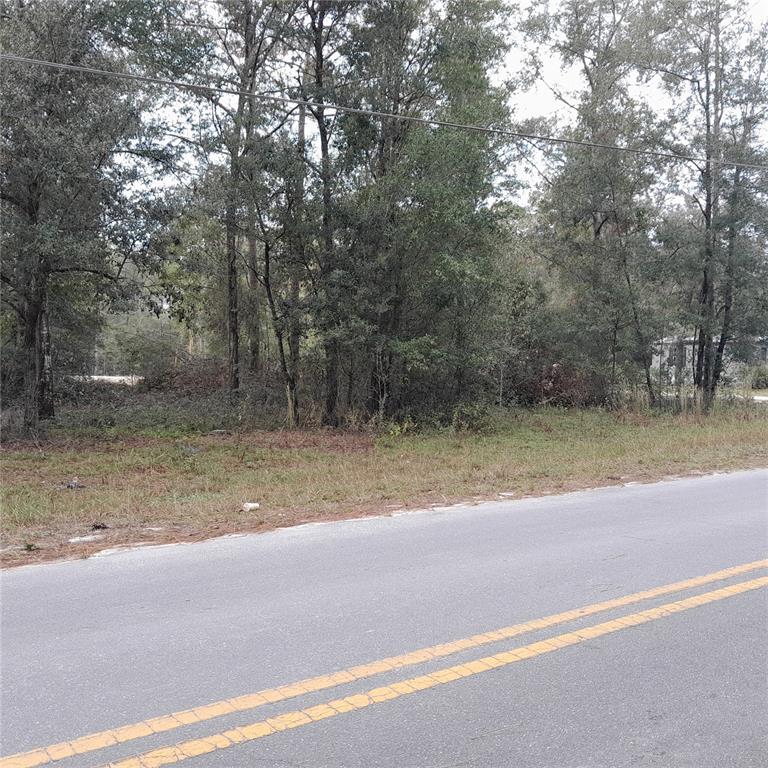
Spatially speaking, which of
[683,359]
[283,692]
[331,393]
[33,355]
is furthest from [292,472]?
[683,359]

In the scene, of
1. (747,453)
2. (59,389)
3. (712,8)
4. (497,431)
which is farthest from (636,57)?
(59,389)

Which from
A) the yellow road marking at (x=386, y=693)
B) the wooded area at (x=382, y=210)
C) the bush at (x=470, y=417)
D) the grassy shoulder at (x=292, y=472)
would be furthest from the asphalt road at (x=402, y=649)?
the bush at (x=470, y=417)

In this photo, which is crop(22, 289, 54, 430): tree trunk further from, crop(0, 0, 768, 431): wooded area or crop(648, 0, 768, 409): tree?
crop(648, 0, 768, 409): tree

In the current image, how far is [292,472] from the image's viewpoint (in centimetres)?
1175

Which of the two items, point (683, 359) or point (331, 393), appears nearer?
point (331, 393)

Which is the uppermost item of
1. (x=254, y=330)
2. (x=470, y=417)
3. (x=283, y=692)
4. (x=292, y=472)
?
(x=254, y=330)

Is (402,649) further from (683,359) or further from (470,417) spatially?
(683,359)

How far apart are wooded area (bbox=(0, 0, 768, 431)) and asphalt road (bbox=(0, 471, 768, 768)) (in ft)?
23.5

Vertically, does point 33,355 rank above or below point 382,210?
below

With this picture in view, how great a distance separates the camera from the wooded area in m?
14.0

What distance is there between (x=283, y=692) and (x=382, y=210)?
14.2 meters

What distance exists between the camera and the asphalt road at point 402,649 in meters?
3.22

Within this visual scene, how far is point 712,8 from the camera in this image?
22.6m

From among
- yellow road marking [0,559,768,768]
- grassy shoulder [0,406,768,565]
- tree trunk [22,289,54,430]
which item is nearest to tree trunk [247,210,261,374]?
grassy shoulder [0,406,768,565]
